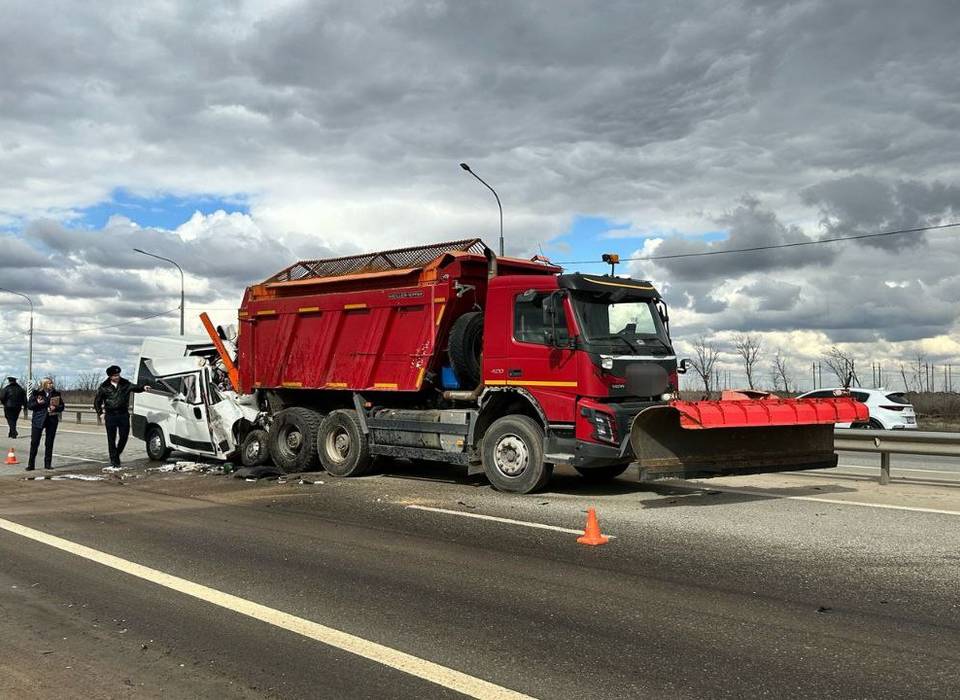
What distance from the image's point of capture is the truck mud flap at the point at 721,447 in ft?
29.6

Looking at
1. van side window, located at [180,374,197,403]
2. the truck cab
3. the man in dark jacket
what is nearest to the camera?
the truck cab

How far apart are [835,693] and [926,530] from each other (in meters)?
4.62

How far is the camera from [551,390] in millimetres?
10141

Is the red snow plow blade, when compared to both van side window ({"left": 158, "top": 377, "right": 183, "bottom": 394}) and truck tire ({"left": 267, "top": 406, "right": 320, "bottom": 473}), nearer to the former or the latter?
truck tire ({"left": 267, "top": 406, "right": 320, "bottom": 473})

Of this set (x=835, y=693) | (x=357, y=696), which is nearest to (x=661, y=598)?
(x=835, y=693)

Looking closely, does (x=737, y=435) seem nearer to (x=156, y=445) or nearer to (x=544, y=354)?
(x=544, y=354)

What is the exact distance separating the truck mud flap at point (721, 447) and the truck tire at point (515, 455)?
154 centimetres

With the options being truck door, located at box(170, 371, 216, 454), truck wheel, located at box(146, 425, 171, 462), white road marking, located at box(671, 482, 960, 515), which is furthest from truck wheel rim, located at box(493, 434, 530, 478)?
truck wheel, located at box(146, 425, 171, 462)

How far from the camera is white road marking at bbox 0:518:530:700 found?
3963 millimetres

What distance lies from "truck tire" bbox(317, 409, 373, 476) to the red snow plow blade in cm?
483

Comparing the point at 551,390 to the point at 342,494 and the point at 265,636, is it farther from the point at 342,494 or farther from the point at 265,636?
the point at 265,636

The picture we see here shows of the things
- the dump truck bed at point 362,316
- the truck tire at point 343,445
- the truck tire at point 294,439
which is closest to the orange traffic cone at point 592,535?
the dump truck bed at point 362,316

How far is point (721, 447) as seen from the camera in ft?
31.1

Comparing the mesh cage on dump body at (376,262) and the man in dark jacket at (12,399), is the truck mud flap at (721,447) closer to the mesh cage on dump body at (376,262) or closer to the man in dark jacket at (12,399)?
the mesh cage on dump body at (376,262)
